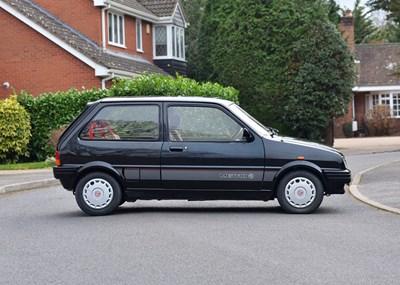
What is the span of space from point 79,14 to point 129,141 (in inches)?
969

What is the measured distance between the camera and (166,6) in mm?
42844

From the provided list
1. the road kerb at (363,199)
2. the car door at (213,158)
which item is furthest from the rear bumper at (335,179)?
the car door at (213,158)

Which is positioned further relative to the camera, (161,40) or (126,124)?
(161,40)

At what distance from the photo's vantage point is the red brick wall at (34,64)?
34375 mm

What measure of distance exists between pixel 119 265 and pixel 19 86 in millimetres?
27638

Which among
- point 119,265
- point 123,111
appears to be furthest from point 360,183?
point 119,265

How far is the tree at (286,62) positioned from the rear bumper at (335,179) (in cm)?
2361

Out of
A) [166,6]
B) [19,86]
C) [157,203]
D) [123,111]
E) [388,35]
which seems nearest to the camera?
[123,111]

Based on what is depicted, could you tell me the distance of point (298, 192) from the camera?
1292 centimetres

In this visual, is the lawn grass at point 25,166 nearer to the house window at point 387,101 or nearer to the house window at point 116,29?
the house window at point 116,29

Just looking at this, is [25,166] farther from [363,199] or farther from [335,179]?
[335,179]

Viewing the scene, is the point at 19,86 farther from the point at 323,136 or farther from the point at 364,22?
the point at 364,22

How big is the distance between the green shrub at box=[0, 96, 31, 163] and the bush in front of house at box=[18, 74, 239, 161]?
604mm

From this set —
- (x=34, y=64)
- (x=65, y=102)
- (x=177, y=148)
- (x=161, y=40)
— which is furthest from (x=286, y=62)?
(x=177, y=148)
